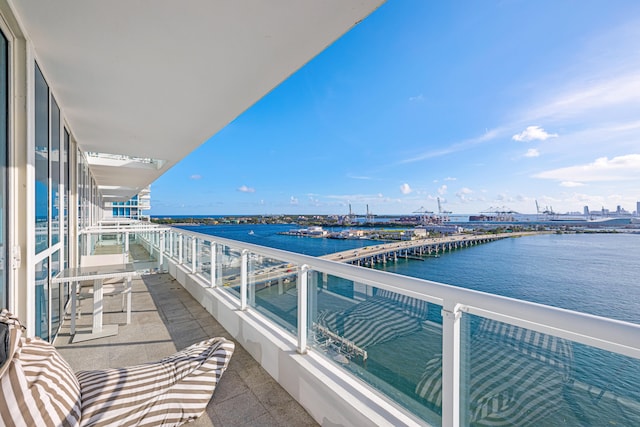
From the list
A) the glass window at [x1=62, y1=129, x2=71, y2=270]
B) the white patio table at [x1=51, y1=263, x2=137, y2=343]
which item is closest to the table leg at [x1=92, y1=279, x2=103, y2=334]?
the white patio table at [x1=51, y1=263, x2=137, y2=343]

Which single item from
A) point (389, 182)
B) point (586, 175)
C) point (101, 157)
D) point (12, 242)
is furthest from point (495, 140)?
point (12, 242)

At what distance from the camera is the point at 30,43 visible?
2.16 metres

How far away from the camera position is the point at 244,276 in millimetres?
3262

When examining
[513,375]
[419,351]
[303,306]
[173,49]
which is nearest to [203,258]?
[303,306]

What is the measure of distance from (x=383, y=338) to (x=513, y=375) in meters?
0.68

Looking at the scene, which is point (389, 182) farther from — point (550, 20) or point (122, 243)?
point (122, 243)

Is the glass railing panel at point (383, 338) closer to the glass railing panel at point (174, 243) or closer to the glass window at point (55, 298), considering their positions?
the glass window at point (55, 298)

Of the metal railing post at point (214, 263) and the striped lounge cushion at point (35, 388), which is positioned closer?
the striped lounge cushion at point (35, 388)

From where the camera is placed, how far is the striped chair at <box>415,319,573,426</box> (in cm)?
104

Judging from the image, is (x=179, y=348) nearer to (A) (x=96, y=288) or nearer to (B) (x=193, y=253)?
(A) (x=96, y=288)

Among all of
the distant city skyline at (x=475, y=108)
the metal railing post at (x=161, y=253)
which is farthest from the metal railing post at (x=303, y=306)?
the metal railing post at (x=161, y=253)

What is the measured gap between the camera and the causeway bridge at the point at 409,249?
6.43m

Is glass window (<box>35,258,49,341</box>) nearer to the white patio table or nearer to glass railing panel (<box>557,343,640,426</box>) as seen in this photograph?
the white patio table

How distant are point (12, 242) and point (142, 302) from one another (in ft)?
9.66
